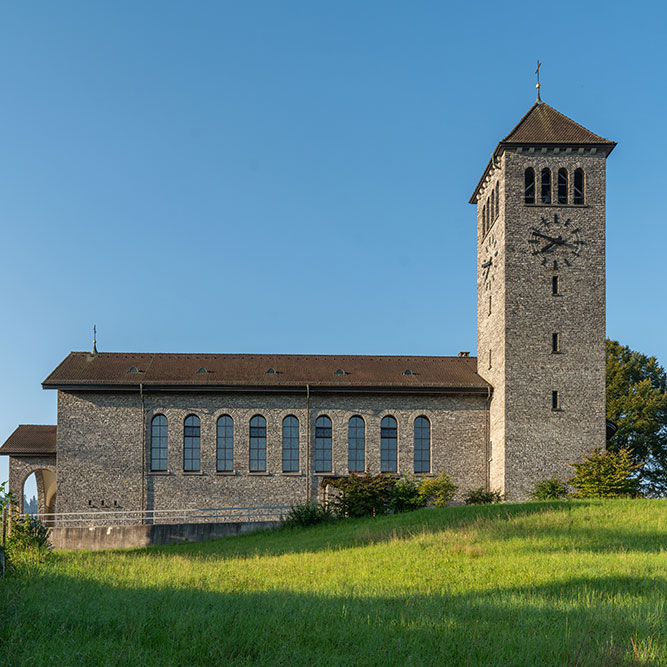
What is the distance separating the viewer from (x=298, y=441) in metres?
38.5

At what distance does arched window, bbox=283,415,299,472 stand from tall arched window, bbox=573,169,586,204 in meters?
16.6

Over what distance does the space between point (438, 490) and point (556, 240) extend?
487 inches

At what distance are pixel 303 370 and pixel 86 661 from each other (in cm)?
3305

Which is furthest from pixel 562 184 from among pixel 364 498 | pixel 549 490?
pixel 364 498

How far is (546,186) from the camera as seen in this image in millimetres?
37281

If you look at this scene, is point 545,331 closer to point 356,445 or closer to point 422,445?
point 422,445

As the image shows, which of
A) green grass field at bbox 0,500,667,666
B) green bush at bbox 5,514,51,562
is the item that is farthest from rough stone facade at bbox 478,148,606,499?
green bush at bbox 5,514,51,562

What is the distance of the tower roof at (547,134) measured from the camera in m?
37.0

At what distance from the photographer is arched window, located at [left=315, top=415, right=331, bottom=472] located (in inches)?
1512

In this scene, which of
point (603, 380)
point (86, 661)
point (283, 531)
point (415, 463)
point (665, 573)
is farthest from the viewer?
point (415, 463)

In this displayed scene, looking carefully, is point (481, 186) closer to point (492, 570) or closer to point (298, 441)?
point (298, 441)

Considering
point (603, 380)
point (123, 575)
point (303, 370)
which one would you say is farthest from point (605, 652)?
point (303, 370)

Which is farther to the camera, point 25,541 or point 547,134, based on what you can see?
point 547,134

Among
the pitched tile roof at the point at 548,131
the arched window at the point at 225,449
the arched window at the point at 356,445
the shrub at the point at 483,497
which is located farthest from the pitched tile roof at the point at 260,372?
the pitched tile roof at the point at 548,131
